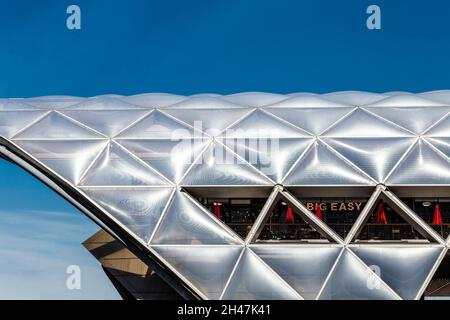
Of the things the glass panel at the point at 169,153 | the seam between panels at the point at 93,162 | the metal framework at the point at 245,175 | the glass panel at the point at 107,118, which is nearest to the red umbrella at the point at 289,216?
the metal framework at the point at 245,175

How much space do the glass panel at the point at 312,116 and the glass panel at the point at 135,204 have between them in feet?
17.2

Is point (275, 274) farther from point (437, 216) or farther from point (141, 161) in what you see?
point (437, 216)

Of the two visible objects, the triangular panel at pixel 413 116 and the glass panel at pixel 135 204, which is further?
the triangular panel at pixel 413 116

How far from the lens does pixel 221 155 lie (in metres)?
20.5

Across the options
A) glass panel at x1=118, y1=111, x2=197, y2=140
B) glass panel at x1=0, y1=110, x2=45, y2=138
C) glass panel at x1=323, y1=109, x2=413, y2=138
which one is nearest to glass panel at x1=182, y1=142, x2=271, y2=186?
glass panel at x1=118, y1=111, x2=197, y2=140

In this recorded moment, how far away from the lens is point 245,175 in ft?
65.7

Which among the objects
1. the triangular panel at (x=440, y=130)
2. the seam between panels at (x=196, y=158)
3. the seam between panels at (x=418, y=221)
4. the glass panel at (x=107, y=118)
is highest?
the glass panel at (x=107, y=118)

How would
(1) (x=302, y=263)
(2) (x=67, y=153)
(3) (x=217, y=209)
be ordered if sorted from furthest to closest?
(3) (x=217, y=209), (2) (x=67, y=153), (1) (x=302, y=263)

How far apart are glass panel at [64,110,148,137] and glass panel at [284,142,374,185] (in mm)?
6251

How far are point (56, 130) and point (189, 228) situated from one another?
6.14 metres

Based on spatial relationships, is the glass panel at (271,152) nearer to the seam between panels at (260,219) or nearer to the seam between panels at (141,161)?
the seam between panels at (260,219)

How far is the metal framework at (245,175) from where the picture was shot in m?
18.8

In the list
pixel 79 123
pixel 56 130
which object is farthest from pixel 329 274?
pixel 56 130
